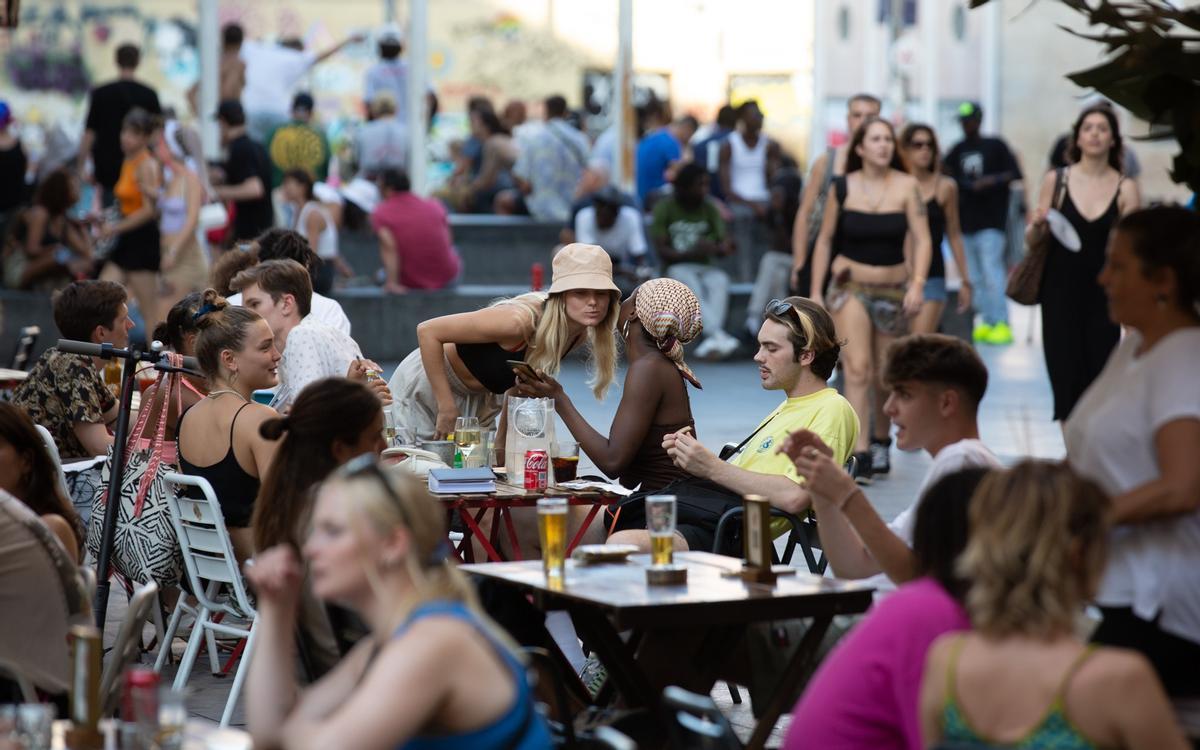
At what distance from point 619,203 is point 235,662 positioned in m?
8.40

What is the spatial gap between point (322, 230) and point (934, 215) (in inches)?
208

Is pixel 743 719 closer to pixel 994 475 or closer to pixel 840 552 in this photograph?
pixel 840 552

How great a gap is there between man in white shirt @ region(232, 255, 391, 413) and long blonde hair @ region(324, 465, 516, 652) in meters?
2.96

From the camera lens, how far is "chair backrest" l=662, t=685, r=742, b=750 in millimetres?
2879

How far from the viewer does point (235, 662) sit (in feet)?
19.7

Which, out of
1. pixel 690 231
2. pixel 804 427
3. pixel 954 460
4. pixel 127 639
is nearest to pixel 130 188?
pixel 690 231

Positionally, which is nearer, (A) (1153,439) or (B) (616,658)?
(A) (1153,439)

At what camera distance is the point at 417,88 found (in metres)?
15.2

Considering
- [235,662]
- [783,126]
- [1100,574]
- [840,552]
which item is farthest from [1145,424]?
[783,126]

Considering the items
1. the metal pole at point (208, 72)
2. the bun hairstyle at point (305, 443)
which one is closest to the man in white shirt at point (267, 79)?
the metal pole at point (208, 72)

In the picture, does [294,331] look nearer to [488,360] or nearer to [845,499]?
[488,360]

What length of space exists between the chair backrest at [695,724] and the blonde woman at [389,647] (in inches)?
9.3

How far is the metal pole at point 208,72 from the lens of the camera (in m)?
13.8

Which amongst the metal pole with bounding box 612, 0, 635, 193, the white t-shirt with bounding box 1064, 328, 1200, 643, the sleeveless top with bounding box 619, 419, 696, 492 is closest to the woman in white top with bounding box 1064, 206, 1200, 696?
the white t-shirt with bounding box 1064, 328, 1200, 643
